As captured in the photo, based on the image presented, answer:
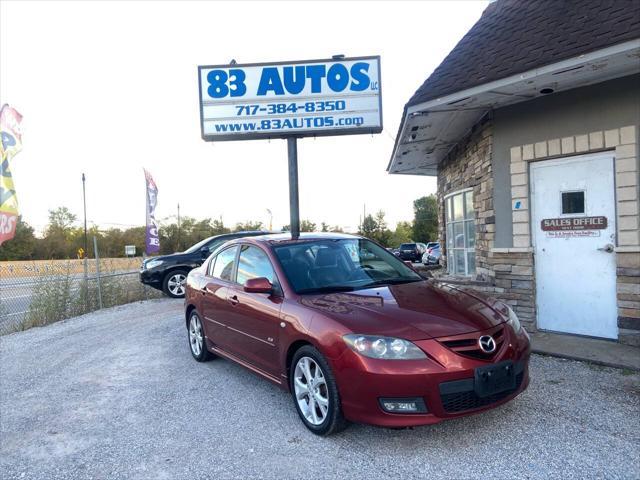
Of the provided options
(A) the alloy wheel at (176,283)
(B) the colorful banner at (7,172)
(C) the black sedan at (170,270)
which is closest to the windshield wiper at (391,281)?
(C) the black sedan at (170,270)

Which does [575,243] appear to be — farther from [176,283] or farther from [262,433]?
[176,283]

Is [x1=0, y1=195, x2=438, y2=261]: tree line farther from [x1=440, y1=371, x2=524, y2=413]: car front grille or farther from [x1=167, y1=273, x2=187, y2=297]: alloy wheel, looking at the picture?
[x1=440, y1=371, x2=524, y2=413]: car front grille

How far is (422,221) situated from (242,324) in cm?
6286

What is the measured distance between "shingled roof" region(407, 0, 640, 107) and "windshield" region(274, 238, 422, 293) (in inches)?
105

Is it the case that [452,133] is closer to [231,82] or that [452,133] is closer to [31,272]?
[231,82]

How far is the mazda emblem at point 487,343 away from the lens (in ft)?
10.6

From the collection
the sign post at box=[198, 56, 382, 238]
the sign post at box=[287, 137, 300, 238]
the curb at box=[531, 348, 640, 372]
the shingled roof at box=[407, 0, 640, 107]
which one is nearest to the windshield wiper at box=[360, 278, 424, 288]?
the curb at box=[531, 348, 640, 372]

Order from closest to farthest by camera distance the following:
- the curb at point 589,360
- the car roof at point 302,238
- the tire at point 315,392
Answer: the tire at point 315,392, the curb at point 589,360, the car roof at point 302,238

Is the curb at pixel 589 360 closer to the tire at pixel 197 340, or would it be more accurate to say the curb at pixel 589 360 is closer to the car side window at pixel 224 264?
the car side window at pixel 224 264

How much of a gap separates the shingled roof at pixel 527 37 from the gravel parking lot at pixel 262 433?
11.0 feet

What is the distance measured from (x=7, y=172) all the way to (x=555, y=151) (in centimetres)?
943

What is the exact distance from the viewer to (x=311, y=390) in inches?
142

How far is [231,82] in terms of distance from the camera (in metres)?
8.44

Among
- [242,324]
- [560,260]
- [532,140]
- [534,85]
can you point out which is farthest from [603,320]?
[242,324]
